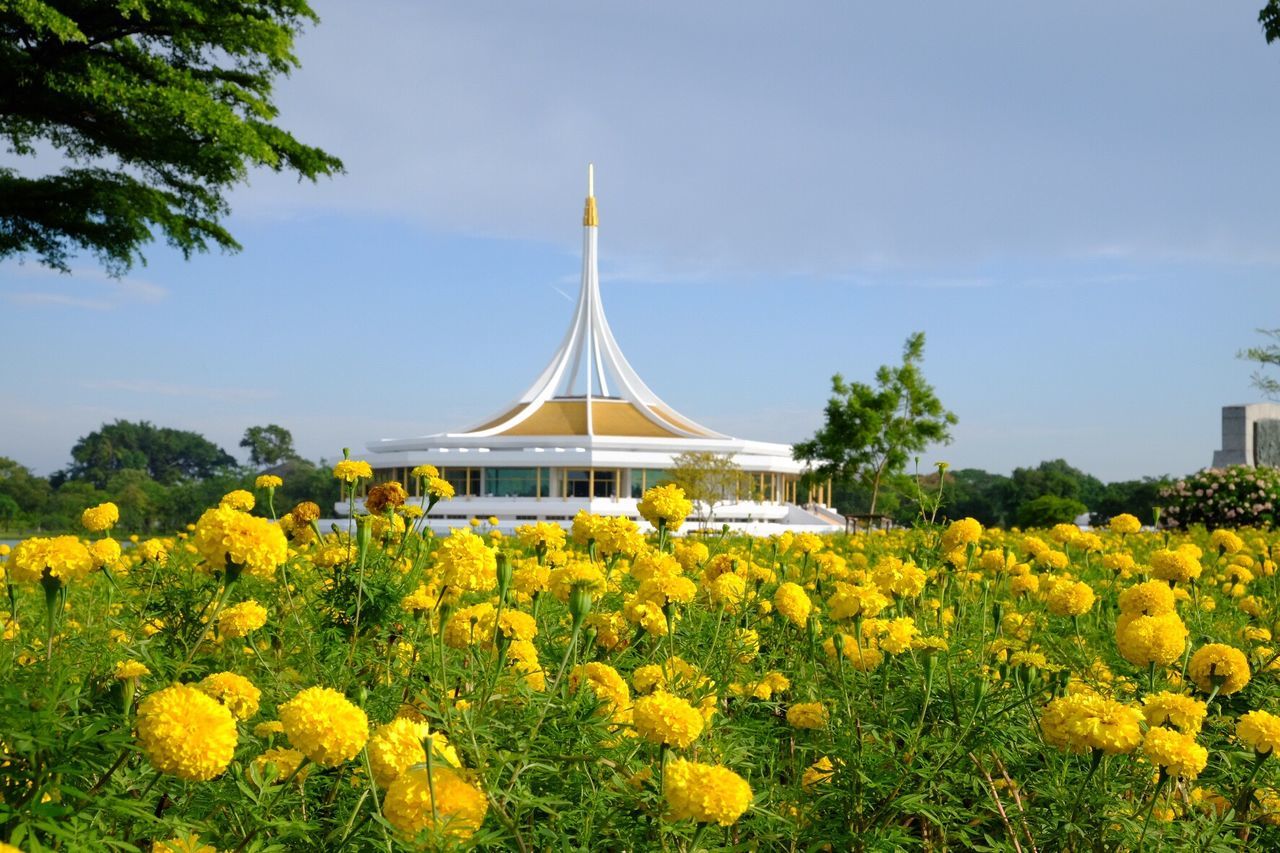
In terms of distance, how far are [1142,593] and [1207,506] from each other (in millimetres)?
15011

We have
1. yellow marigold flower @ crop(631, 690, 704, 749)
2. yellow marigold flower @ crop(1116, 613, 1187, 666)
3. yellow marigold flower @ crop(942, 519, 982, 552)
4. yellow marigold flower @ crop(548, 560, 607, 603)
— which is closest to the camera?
yellow marigold flower @ crop(631, 690, 704, 749)

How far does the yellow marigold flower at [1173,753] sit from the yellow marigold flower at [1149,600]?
97 cm

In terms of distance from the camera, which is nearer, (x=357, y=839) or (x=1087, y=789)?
(x=357, y=839)

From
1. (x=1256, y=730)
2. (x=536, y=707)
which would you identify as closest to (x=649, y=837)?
(x=536, y=707)

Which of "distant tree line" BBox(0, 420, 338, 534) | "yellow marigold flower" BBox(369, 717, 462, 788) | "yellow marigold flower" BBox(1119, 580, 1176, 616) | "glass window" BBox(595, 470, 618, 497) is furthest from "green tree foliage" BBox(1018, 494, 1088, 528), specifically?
"distant tree line" BBox(0, 420, 338, 534)

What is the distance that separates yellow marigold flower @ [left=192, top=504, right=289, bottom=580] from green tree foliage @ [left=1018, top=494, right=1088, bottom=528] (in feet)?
101

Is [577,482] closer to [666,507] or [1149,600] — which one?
[666,507]

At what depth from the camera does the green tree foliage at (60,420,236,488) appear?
86938 mm

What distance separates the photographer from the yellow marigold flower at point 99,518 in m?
3.51

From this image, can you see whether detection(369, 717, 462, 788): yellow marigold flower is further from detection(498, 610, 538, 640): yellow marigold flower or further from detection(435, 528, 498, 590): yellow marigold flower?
detection(435, 528, 498, 590): yellow marigold flower

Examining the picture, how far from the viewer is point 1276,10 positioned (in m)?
16.0

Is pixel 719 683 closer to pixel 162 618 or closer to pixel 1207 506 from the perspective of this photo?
pixel 162 618

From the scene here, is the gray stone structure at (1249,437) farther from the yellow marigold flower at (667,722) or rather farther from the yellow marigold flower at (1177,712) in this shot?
the yellow marigold flower at (667,722)

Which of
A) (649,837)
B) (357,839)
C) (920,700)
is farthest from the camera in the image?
(920,700)
